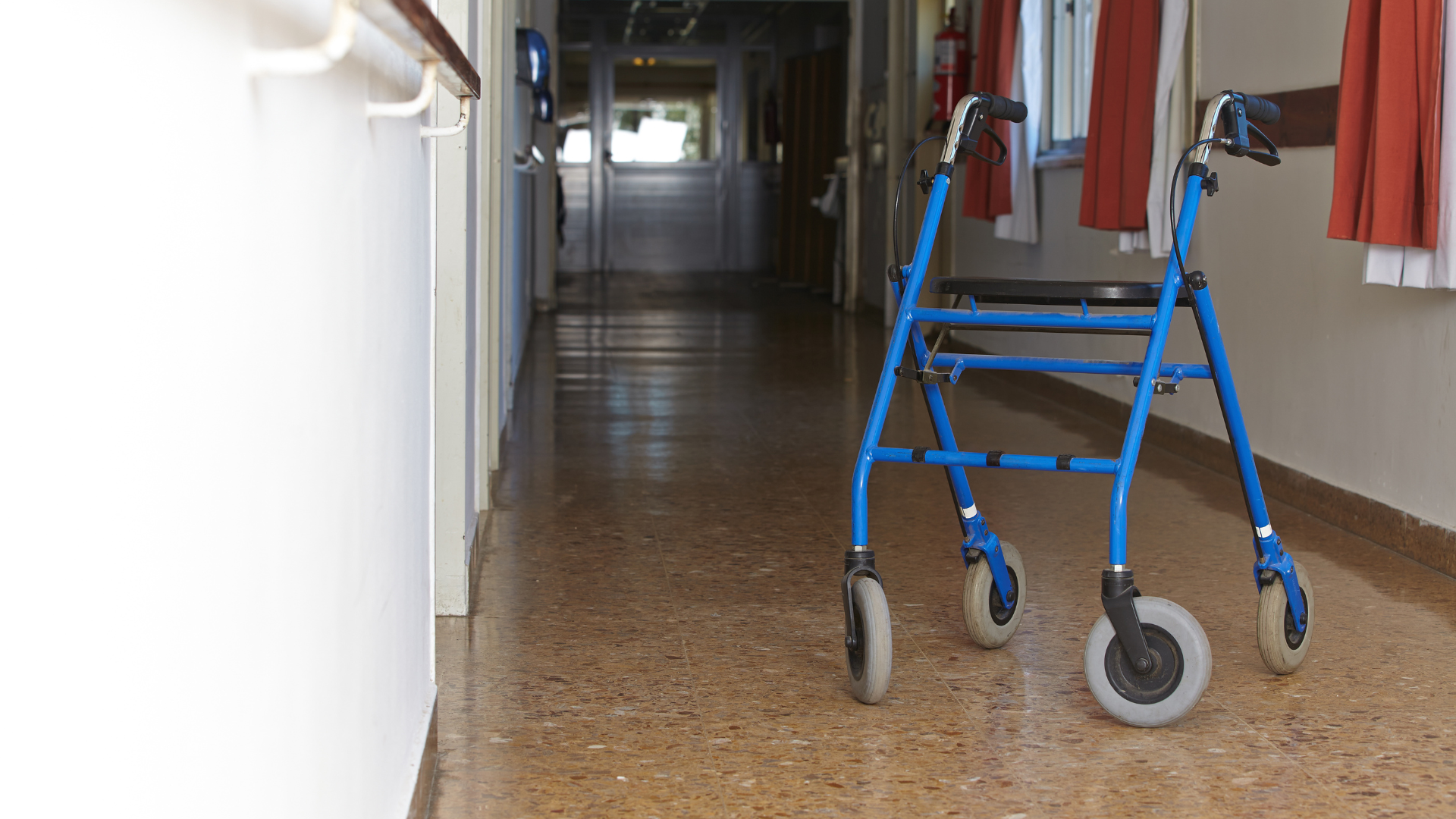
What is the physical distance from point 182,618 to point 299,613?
23cm

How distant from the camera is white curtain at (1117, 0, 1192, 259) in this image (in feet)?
12.1

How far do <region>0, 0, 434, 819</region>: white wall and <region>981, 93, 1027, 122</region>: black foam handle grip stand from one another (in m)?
1.07

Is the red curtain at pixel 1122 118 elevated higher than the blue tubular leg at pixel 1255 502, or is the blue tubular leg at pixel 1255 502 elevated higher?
the red curtain at pixel 1122 118

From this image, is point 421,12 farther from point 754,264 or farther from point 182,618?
point 754,264

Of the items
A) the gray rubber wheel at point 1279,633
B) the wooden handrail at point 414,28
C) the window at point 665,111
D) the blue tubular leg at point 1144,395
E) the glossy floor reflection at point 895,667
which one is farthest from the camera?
the window at point 665,111

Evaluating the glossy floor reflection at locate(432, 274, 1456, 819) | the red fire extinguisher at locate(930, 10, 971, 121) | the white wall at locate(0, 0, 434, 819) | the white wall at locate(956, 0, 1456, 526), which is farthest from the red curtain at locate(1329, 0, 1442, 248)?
the red fire extinguisher at locate(930, 10, 971, 121)

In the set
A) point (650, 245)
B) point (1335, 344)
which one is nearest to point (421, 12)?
point (1335, 344)

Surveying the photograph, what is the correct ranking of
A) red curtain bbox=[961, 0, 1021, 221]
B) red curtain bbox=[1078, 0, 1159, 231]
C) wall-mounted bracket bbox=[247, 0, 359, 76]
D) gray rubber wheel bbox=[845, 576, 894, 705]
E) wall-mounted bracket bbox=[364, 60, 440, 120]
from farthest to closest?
red curtain bbox=[961, 0, 1021, 221], red curtain bbox=[1078, 0, 1159, 231], gray rubber wheel bbox=[845, 576, 894, 705], wall-mounted bracket bbox=[364, 60, 440, 120], wall-mounted bracket bbox=[247, 0, 359, 76]

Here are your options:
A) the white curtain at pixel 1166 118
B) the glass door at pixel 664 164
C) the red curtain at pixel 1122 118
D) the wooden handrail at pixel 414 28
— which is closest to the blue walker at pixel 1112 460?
the wooden handrail at pixel 414 28

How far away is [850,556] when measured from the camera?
72.0 inches

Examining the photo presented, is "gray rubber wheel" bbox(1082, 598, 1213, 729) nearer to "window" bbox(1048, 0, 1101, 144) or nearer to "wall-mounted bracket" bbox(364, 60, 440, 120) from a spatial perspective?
"wall-mounted bracket" bbox(364, 60, 440, 120)

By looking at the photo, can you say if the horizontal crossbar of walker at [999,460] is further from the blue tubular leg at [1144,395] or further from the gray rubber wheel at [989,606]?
the gray rubber wheel at [989,606]

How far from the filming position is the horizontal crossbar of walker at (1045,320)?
5.67 ft

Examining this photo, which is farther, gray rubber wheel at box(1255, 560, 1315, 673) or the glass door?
the glass door
